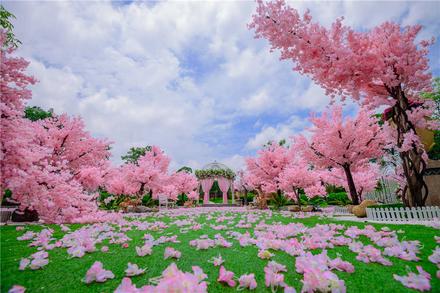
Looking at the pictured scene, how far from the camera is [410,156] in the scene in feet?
21.2

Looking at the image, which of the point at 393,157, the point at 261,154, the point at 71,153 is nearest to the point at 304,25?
the point at 71,153

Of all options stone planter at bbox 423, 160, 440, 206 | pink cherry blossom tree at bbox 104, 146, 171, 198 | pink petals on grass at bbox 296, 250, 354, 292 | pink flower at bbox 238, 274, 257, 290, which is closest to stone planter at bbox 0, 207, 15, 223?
pink cherry blossom tree at bbox 104, 146, 171, 198

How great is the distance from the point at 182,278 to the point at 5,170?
8.33ft

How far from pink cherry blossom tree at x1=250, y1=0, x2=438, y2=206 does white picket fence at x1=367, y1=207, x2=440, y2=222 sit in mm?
363

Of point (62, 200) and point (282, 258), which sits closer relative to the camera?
point (282, 258)

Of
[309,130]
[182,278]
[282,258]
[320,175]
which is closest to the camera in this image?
[182,278]

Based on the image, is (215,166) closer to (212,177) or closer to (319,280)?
(212,177)

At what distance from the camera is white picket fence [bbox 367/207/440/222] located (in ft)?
19.8

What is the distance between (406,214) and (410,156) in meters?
1.69

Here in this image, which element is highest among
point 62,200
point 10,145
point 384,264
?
point 10,145

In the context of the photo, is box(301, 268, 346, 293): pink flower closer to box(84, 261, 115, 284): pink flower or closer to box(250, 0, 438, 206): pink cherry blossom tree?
box(84, 261, 115, 284): pink flower

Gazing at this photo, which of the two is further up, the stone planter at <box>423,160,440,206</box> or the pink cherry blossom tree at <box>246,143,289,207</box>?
the pink cherry blossom tree at <box>246,143,289,207</box>

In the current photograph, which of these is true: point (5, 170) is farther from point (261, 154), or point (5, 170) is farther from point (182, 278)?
point (261, 154)

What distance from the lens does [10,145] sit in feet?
8.32
